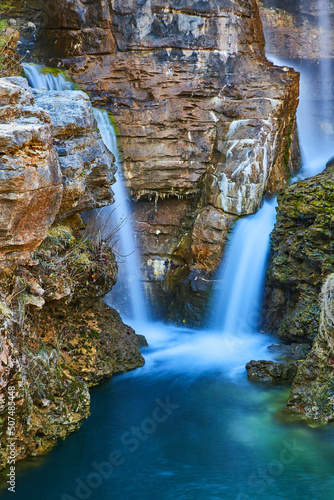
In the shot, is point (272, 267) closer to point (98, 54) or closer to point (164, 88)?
point (164, 88)

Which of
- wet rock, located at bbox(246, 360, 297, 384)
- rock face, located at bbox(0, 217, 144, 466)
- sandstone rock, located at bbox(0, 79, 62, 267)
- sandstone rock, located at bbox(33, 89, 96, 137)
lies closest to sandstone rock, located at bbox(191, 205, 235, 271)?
rock face, located at bbox(0, 217, 144, 466)

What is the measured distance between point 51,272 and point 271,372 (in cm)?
393

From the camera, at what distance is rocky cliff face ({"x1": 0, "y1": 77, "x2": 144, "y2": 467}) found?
5.50 meters

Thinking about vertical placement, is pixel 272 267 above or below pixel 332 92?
below

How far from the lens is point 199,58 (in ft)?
38.3

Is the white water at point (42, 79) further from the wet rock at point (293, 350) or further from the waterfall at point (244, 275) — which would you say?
the wet rock at point (293, 350)

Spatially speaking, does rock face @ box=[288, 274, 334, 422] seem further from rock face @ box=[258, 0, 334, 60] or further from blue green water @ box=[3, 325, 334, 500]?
rock face @ box=[258, 0, 334, 60]

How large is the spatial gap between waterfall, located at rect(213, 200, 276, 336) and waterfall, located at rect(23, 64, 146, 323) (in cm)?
204

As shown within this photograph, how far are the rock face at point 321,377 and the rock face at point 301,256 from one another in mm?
1879

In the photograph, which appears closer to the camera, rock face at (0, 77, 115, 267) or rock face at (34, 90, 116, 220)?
rock face at (0, 77, 115, 267)

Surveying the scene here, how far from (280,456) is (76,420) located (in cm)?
272

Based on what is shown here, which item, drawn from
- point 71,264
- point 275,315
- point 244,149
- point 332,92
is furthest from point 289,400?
point 332,92

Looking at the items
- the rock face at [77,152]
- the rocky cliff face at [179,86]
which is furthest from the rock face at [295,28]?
the rock face at [77,152]

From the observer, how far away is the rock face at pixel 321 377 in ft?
23.1
